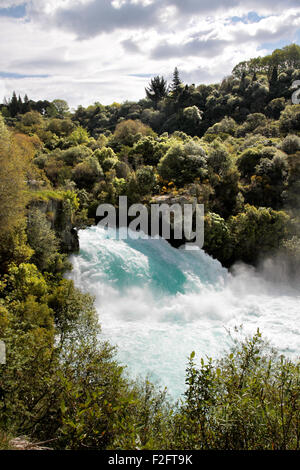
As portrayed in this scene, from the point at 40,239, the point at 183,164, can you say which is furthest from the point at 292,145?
the point at 40,239

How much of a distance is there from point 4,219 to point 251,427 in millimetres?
10535

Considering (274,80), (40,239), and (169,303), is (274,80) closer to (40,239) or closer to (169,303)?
(169,303)

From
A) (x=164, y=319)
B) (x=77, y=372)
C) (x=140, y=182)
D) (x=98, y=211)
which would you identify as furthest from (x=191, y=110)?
(x=77, y=372)

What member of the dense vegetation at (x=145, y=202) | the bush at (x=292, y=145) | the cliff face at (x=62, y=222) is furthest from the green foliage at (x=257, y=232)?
the cliff face at (x=62, y=222)

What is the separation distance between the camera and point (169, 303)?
16188 millimetres

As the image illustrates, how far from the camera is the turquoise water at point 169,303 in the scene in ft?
41.8

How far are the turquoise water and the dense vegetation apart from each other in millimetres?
1415

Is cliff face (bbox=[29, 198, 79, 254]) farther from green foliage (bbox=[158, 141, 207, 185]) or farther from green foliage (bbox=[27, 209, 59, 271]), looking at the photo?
green foliage (bbox=[158, 141, 207, 185])

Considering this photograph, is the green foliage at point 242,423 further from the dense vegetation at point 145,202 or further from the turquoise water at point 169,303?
the turquoise water at point 169,303

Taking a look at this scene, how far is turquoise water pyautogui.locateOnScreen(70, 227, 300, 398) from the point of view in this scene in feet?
41.8

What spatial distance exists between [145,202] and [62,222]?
8188 millimetres

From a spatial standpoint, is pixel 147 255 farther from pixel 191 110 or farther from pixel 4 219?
pixel 191 110

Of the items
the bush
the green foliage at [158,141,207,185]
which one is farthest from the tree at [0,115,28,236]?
the bush

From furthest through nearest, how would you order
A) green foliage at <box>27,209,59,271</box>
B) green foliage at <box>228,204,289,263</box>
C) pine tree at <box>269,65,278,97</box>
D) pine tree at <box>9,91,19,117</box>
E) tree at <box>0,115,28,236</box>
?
pine tree at <box>9,91,19,117</box> < pine tree at <box>269,65,278,97</box> < green foliage at <box>228,204,289,263</box> < green foliage at <box>27,209,59,271</box> < tree at <box>0,115,28,236</box>
